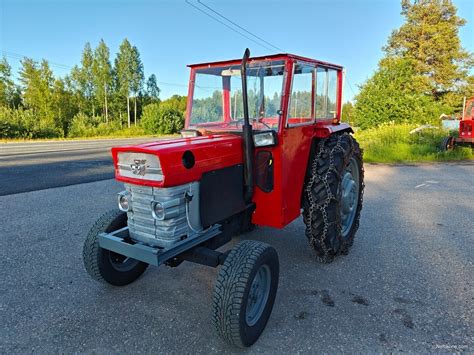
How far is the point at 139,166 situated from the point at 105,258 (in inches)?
42.4

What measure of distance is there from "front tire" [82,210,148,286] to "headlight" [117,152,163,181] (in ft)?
2.01

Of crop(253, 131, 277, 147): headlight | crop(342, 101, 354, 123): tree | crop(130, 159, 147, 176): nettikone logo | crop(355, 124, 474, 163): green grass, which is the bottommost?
crop(355, 124, 474, 163): green grass

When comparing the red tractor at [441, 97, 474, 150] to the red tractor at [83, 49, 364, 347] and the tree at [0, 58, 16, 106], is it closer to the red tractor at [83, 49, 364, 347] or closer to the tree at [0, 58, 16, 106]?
→ the red tractor at [83, 49, 364, 347]

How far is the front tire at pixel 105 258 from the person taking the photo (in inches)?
114

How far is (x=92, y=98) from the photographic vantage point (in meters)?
46.2

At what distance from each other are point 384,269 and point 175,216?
2423 mm

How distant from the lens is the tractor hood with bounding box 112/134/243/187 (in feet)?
7.57

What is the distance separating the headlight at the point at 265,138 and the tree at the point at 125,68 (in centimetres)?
4428

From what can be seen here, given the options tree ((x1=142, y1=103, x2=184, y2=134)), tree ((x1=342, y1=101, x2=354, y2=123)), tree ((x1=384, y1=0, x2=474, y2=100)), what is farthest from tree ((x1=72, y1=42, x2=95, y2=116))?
tree ((x1=384, y1=0, x2=474, y2=100))

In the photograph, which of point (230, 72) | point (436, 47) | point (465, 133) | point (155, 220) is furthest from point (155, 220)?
point (436, 47)

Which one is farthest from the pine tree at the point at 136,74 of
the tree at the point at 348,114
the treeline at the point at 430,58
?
the treeline at the point at 430,58

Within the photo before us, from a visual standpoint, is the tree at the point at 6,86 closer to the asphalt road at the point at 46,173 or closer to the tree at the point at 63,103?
the tree at the point at 63,103

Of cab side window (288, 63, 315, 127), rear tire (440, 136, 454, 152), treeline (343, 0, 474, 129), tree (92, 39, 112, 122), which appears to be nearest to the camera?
cab side window (288, 63, 315, 127)

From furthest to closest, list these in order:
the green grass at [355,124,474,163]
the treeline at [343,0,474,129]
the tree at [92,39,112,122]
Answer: the tree at [92,39,112,122], the treeline at [343,0,474,129], the green grass at [355,124,474,163]
